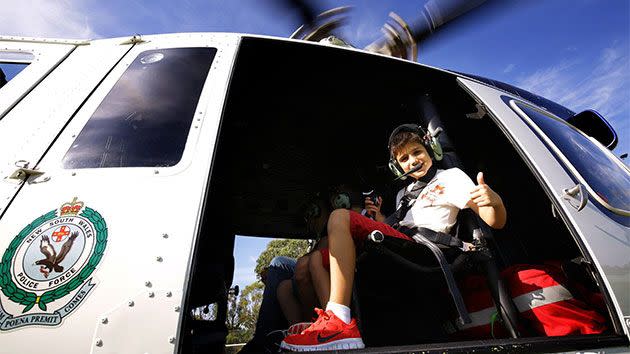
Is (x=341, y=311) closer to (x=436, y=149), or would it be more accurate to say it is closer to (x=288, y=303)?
(x=288, y=303)

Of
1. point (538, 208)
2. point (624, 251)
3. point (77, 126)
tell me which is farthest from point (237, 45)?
point (538, 208)

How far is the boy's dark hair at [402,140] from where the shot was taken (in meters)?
1.84

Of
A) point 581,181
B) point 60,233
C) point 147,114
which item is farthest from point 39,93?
point 581,181

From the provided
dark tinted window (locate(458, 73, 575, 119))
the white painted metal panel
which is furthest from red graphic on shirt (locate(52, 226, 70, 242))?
dark tinted window (locate(458, 73, 575, 119))

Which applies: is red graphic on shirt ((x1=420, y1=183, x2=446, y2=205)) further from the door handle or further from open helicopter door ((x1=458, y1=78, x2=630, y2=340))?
the door handle

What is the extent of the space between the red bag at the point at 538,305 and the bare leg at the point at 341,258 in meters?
0.61

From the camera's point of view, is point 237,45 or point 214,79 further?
point 237,45

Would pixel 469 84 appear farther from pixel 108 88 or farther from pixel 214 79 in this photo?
pixel 108 88

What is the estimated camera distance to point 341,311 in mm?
1149

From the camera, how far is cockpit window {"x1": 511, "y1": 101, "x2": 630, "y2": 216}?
1.37 metres

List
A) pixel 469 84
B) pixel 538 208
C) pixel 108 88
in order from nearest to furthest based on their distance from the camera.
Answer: pixel 108 88 → pixel 469 84 → pixel 538 208

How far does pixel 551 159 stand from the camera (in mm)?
1409

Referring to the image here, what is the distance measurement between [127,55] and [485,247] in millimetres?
1858

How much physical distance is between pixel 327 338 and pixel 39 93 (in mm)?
1465
